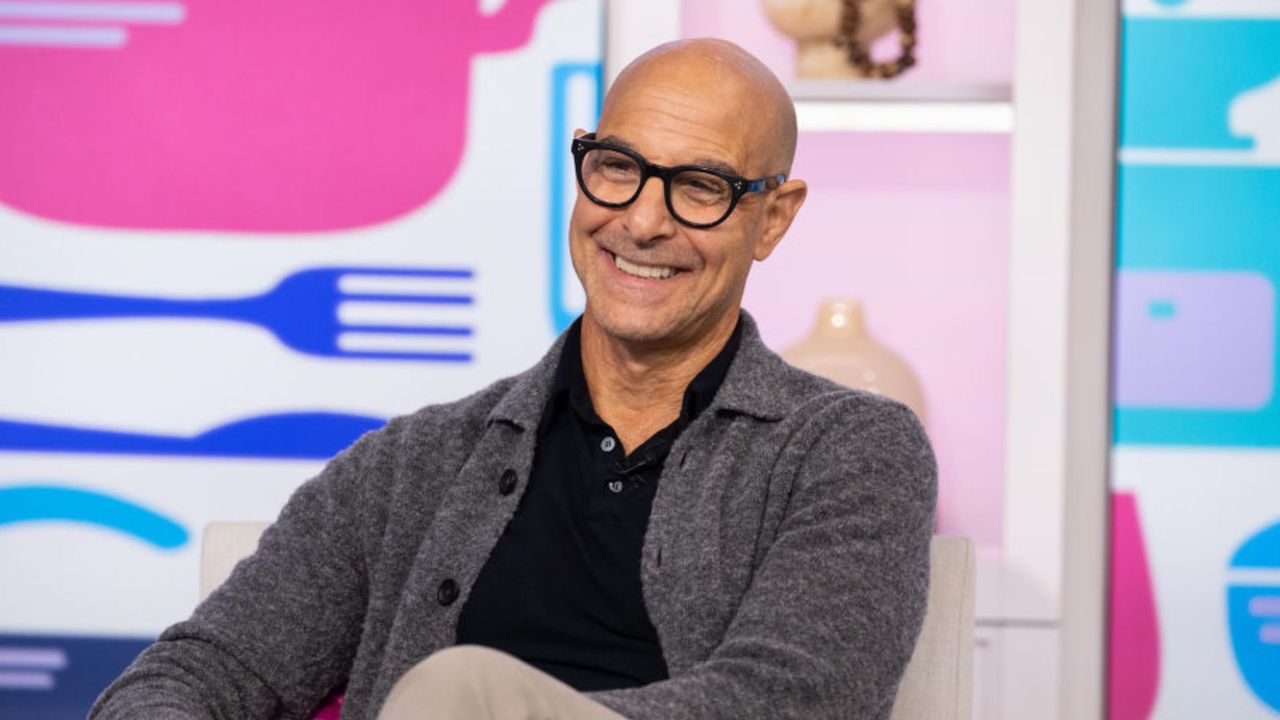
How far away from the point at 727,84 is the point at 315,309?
1.52m

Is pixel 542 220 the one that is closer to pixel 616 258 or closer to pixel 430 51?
pixel 430 51

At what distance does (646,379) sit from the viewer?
193 centimetres

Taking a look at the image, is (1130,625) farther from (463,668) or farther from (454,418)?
(463,668)

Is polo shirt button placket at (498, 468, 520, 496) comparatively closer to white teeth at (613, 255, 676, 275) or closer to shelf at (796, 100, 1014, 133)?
white teeth at (613, 255, 676, 275)

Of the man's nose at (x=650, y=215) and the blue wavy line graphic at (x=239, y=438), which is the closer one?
the man's nose at (x=650, y=215)

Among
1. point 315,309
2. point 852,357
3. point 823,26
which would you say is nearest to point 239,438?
point 315,309

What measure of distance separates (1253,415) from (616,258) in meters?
1.68

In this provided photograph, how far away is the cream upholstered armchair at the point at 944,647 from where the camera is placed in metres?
1.83

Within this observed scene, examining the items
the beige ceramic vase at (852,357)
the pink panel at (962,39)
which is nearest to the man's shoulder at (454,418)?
the beige ceramic vase at (852,357)

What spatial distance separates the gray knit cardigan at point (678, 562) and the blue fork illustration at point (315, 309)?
122cm

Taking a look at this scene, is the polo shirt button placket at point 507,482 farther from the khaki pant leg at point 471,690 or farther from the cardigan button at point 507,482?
the khaki pant leg at point 471,690

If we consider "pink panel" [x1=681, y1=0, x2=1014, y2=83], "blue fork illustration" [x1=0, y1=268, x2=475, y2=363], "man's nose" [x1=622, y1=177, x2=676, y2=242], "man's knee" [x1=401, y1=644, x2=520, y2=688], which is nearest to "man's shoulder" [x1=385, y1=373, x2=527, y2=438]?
"man's nose" [x1=622, y1=177, x2=676, y2=242]

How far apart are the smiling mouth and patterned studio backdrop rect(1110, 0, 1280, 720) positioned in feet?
4.79

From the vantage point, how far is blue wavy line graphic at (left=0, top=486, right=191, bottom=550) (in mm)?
3221
